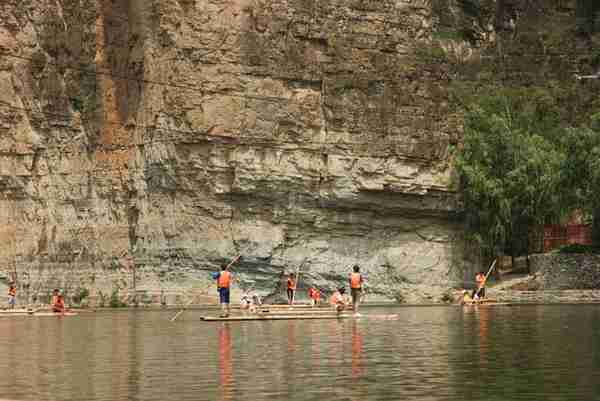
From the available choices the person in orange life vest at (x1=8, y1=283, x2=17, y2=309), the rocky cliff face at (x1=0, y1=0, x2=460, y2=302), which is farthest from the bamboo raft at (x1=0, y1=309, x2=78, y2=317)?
the rocky cliff face at (x1=0, y1=0, x2=460, y2=302)

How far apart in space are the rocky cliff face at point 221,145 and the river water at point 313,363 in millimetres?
30866

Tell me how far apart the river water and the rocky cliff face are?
30.9 m

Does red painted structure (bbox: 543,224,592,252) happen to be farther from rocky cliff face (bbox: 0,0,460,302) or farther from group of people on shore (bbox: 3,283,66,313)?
group of people on shore (bbox: 3,283,66,313)

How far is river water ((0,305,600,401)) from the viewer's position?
16109 millimetres

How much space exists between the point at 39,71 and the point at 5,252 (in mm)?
9438

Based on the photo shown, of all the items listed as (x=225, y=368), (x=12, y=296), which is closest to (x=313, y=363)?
(x=225, y=368)

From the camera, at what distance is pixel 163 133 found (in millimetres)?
63406

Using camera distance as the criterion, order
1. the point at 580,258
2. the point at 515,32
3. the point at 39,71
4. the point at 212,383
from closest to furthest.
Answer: the point at 212,383
the point at 580,258
the point at 39,71
the point at 515,32

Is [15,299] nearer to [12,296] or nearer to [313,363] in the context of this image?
[12,296]

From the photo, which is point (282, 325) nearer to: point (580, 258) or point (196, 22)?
point (580, 258)

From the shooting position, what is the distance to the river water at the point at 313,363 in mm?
16109

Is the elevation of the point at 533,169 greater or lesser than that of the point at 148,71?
lesser

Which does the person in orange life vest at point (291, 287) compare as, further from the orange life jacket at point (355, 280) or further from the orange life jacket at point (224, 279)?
the orange life jacket at point (224, 279)

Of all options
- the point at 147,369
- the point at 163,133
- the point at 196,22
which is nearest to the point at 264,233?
the point at 163,133
